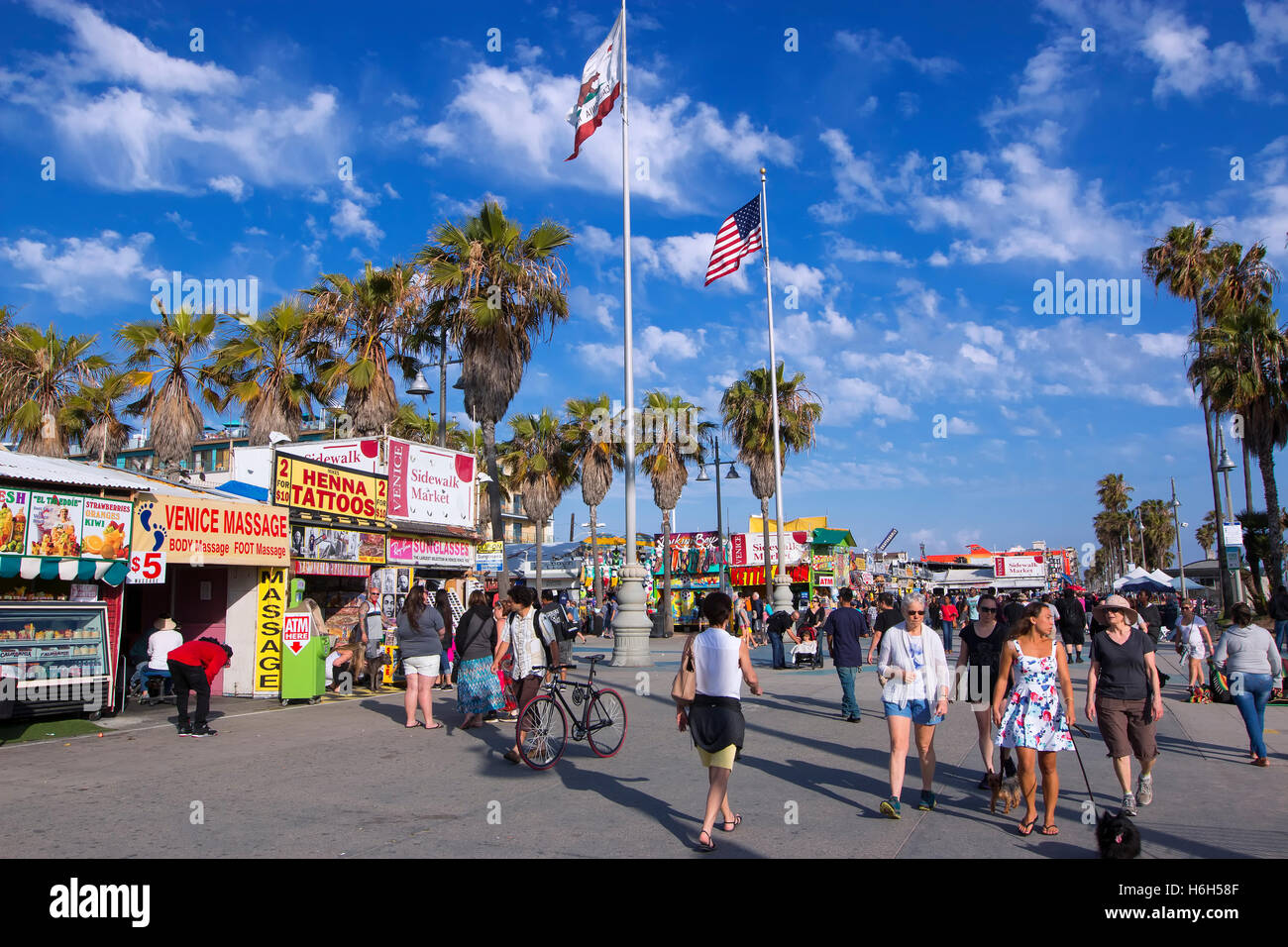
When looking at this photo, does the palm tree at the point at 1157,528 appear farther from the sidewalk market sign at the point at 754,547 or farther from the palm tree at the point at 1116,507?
the sidewalk market sign at the point at 754,547

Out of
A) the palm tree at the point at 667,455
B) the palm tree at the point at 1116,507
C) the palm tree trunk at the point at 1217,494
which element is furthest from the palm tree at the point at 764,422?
the palm tree at the point at 1116,507

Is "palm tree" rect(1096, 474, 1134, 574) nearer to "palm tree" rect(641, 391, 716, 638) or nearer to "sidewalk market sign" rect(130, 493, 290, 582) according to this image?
"palm tree" rect(641, 391, 716, 638)

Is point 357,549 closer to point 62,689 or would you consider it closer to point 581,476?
point 62,689

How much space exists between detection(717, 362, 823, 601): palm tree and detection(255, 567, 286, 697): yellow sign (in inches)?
882

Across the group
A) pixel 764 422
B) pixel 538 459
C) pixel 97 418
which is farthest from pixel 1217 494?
pixel 97 418

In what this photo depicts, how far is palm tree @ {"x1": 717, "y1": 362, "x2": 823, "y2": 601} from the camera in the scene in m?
34.6

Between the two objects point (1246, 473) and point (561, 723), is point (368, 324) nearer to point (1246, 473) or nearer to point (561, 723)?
point (561, 723)

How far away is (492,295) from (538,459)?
1783 centimetres

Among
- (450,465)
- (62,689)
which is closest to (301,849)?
(62,689)

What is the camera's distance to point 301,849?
18.9 feet

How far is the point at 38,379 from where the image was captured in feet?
78.0

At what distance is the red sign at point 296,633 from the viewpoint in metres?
13.4

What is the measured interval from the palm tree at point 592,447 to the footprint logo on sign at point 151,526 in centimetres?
2655

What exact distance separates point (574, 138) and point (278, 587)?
11699 millimetres
